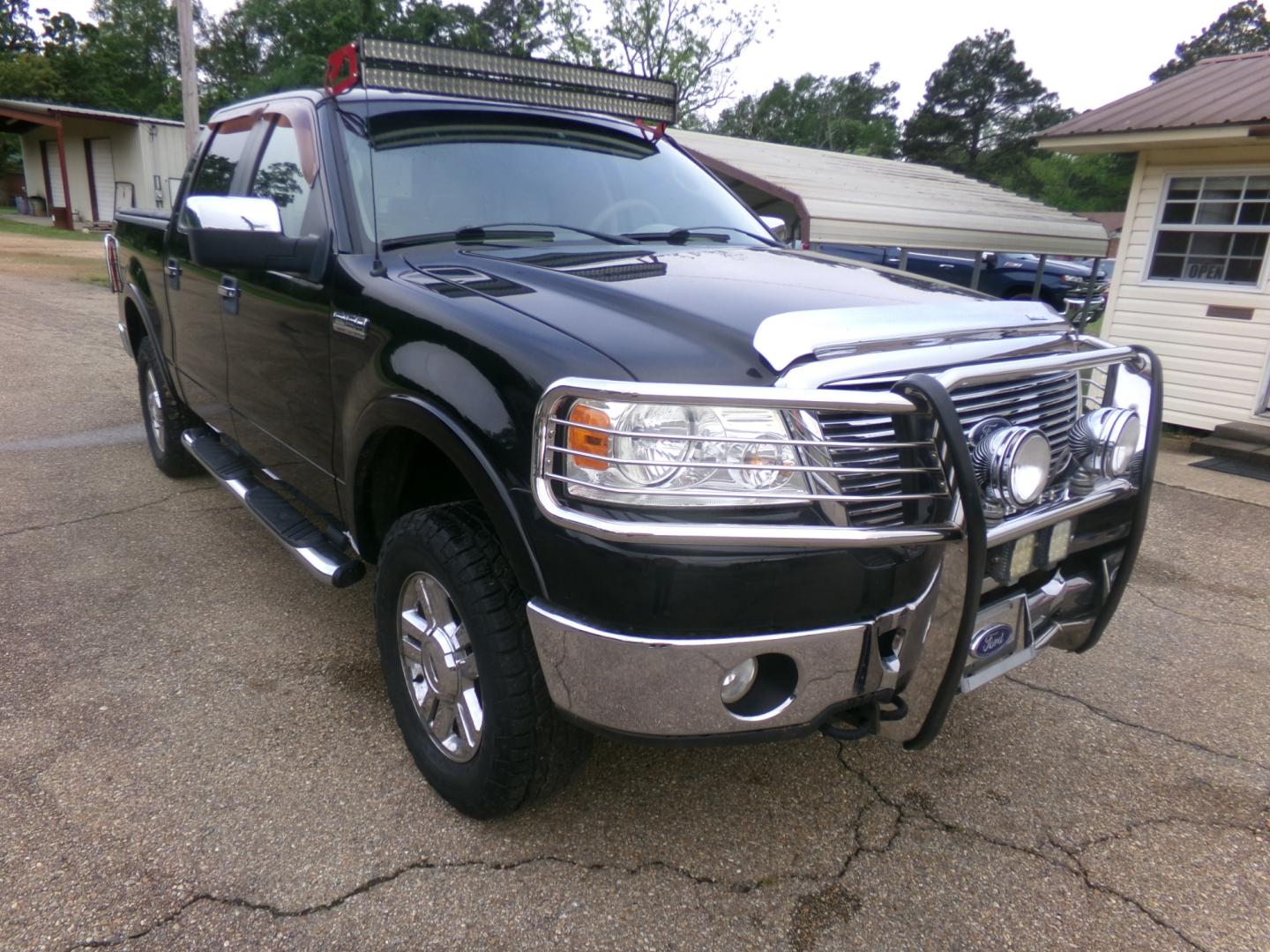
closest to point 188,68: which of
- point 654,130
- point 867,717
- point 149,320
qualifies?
point 149,320

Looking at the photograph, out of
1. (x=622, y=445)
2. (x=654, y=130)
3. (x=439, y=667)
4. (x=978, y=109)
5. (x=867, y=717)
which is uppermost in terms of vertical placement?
(x=978, y=109)

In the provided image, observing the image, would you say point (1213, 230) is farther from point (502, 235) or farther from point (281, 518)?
point (281, 518)

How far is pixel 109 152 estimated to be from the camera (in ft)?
93.9

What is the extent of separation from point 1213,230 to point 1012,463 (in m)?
7.97

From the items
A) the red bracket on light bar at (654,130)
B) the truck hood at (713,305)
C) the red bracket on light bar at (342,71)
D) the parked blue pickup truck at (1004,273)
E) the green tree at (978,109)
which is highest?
the green tree at (978,109)

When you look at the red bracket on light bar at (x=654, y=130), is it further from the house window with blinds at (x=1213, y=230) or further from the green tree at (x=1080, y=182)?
the green tree at (x=1080, y=182)

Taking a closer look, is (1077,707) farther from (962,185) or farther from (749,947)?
(962,185)

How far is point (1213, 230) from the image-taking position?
820 cm

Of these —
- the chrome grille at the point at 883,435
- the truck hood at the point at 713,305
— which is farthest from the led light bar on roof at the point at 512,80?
the chrome grille at the point at 883,435

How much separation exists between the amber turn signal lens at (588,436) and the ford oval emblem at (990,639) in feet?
3.28

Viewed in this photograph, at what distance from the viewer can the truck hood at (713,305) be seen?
1.93 meters

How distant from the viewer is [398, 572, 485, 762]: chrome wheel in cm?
232

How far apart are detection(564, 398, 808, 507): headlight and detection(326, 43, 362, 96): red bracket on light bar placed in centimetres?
181

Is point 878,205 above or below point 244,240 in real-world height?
above
